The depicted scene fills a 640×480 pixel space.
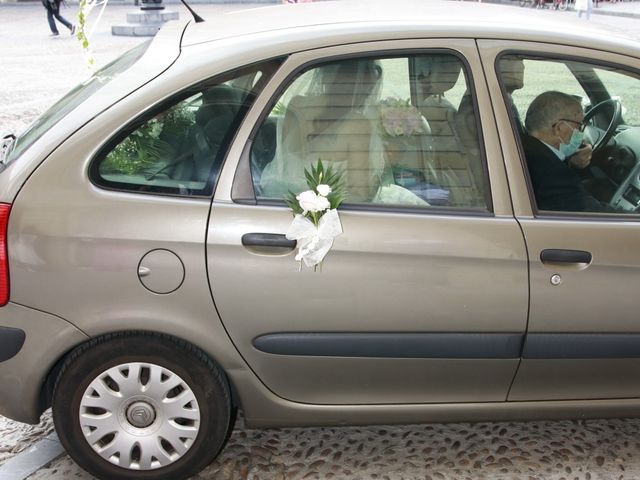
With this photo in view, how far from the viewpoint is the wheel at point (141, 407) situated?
2732 mm

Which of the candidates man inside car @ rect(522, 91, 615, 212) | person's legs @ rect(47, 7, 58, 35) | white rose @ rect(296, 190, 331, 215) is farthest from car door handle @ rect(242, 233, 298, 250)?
person's legs @ rect(47, 7, 58, 35)

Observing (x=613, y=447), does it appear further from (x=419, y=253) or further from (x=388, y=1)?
(x=388, y=1)

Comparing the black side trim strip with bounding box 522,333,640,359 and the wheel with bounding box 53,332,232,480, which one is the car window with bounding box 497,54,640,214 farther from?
the wheel with bounding box 53,332,232,480

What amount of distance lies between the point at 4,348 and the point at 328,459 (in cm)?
121

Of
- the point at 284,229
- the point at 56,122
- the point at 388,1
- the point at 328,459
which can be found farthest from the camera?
the point at 388,1

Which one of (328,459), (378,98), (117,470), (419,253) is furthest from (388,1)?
(117,470)

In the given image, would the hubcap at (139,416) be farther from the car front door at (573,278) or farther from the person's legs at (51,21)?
the person's legs at (51,21)

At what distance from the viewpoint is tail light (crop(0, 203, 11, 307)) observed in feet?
8.70

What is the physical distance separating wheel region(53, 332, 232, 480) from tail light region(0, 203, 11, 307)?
29 centimetres

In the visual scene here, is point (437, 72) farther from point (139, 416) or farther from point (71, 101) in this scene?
point (139, 416)

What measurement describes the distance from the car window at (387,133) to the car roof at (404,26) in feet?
0.29

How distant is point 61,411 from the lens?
279 centimetres

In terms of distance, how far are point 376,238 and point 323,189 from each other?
0.23 m

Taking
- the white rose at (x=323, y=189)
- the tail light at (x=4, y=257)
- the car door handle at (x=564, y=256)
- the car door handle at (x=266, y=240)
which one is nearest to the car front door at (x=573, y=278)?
the car door handle at (x=564, y=256)
